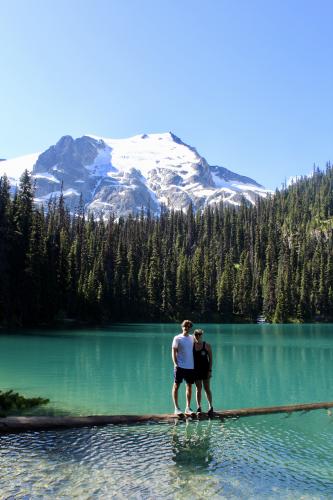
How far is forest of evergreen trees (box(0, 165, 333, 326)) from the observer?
3664 inches

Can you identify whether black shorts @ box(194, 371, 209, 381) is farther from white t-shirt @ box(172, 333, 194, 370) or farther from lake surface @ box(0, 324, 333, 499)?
lake surface @ box(0, 324, 333, 499)

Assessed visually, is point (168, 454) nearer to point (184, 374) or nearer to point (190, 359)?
point (184, 374)

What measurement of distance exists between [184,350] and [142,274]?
136 meters

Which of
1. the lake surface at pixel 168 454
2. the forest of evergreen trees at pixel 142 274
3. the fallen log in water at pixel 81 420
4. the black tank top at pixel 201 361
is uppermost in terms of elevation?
the forest of evergreen trees at pixel 142 274

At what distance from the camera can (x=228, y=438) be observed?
→ 49.9ft

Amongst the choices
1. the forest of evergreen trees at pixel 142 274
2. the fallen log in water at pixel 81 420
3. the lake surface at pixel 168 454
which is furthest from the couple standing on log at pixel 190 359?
the forest of evergreen trees at pixel 142 274

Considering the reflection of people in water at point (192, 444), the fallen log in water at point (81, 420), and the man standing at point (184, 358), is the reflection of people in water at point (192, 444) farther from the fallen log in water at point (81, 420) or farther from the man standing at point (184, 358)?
the man standing at point (184, 358)

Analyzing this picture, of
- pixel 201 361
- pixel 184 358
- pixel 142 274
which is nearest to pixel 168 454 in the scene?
pixel 184 358

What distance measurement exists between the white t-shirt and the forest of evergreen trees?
247ft

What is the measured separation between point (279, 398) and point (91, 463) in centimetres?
1659

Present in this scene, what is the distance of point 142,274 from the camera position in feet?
498

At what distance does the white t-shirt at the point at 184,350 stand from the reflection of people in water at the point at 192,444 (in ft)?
6.14

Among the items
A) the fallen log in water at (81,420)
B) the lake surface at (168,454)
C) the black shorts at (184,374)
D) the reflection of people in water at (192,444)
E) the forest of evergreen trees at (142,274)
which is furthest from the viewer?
the forest of evergreen trees at (142,274)

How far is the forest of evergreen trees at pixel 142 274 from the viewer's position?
305 ft
